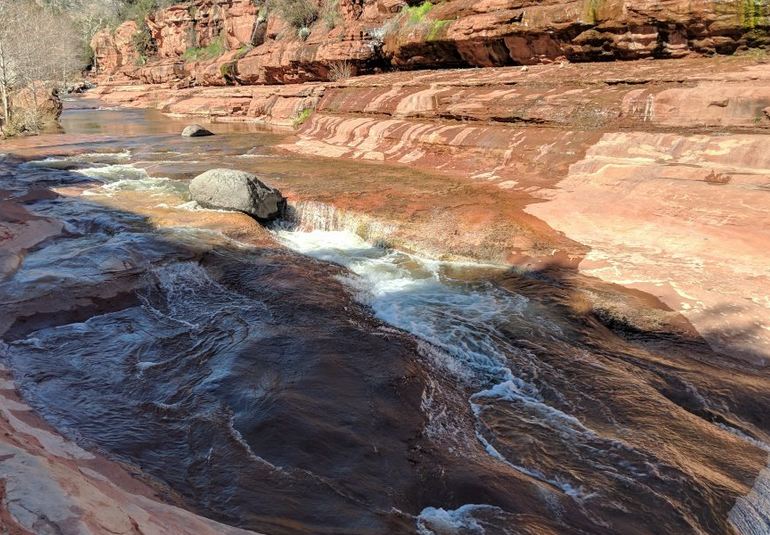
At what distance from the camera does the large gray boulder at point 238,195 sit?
8062 millimetres

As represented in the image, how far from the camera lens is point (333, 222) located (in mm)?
8297

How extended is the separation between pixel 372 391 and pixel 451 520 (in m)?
1.30

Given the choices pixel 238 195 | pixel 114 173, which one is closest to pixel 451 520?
pixel 238 195

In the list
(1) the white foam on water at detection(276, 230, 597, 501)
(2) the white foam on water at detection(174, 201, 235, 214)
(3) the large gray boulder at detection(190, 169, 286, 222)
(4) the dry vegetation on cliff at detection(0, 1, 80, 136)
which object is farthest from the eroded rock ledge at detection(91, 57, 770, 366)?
(4) the dry vegetation on cliff at detection(0, 1, 80, 136)

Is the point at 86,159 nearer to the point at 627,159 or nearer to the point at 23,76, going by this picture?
the point at 627,159

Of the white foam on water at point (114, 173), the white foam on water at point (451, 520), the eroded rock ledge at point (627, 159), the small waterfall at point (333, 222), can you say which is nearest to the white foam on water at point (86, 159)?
the white foam on water at point (114, 173)

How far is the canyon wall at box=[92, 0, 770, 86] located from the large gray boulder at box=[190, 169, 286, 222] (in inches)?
302

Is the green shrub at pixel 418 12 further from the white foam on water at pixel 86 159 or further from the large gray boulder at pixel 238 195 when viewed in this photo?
the large gray boulder at pixel 238 195

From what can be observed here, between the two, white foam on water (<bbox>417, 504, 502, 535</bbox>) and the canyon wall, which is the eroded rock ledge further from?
white foam on water (<bbox>417, 504, 502, 535</bbox>)

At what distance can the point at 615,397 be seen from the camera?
13.0 ft

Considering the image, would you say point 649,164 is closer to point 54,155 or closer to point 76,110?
point 54,155

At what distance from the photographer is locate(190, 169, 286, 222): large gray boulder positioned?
8.06 metres

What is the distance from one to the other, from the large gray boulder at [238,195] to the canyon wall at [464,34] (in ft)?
25.2

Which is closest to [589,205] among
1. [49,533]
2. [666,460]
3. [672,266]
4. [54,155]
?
[672,266]
